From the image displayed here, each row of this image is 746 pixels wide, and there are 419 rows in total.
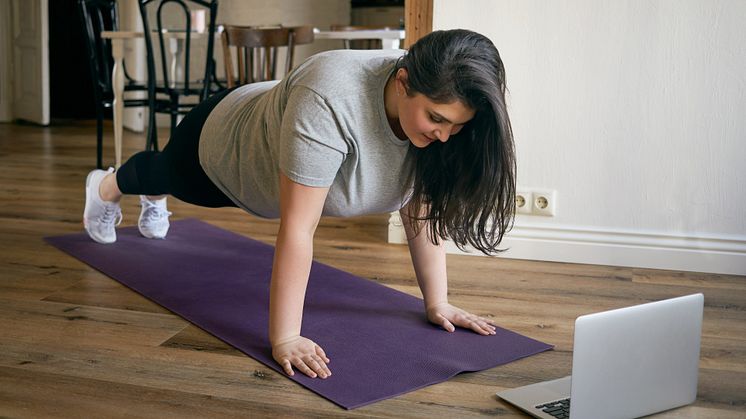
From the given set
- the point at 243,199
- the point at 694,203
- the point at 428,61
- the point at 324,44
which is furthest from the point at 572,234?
the point at 324,44

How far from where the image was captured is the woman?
1.50 metres

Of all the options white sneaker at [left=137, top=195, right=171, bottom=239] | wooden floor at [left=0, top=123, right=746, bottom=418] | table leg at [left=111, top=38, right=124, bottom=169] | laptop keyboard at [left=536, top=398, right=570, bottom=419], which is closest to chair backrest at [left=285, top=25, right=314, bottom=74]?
table leg at [left=111, top=38, right=124, bottom=169]

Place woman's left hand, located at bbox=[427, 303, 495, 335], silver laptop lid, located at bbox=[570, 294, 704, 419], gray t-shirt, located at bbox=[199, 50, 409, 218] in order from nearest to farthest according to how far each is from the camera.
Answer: silver laptop lid, located at bbox=[570, 294, 704, 419], gray t-shirt, located at bbox=[199, 50, 409, 218], woman's left hand, located at bbox=[427, 303, 495, 335]

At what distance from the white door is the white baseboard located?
4.62 metres

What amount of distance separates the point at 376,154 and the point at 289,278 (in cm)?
29

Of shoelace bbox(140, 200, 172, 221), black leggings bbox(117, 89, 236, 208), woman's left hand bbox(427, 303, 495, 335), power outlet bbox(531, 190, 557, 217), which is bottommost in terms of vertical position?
woman's left hand bbox(427, 303, 495, 335)

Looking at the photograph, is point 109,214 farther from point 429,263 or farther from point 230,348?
point 429,263

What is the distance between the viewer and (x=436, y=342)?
1.83 meters

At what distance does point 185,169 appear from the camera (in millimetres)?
2111

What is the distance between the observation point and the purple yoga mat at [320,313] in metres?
1.67

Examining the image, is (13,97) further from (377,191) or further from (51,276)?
(377,191)

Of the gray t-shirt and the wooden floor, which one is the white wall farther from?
the gray t-shirt

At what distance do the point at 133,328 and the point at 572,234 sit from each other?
4.50 ft

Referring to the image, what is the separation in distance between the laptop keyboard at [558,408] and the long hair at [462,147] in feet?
1.13
